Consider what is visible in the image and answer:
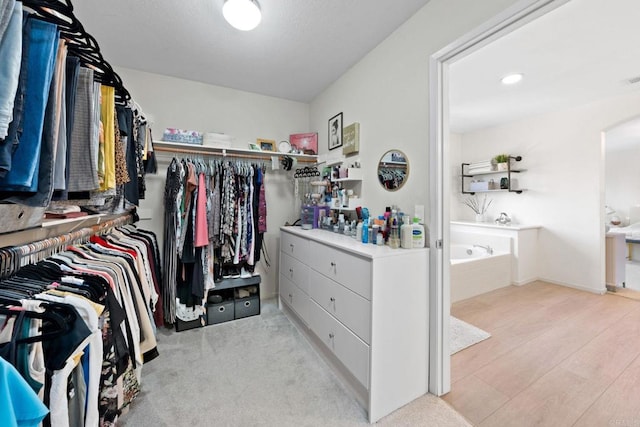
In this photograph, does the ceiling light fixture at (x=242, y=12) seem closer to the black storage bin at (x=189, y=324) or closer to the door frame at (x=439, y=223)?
the door frame at (x=439, y=223)

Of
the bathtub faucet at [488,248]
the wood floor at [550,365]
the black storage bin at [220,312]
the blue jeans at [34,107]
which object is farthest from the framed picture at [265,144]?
the bathtub faucet at [488,248]

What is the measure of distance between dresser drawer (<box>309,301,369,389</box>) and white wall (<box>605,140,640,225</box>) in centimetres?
640

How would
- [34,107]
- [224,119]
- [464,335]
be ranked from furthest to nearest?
[224,119]
[464,335]
[34,107]

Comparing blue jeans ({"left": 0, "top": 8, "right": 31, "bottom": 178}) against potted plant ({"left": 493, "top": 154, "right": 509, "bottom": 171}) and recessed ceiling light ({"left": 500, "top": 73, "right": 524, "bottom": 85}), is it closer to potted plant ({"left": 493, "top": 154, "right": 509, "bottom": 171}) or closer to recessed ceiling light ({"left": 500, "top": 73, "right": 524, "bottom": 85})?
recessed ceiling light ({"left": 500, "top": 73, "right": 524, "bottom": 85})

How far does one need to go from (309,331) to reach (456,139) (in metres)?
4.34

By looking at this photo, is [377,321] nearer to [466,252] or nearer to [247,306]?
[247,306]

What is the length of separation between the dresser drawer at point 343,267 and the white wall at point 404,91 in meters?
0.56

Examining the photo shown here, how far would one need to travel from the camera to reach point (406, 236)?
1576mm

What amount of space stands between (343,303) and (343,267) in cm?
23

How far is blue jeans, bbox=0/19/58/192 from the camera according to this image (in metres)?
0.58

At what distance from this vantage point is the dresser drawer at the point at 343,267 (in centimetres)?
142

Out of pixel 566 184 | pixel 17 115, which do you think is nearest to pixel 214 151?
pixel 17 115

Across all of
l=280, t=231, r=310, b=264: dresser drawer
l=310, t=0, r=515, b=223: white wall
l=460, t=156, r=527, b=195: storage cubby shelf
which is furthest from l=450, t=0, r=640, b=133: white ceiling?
l=280, t=231, r=310, b=264: dresser drawer

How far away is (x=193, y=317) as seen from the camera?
92.8 inches
